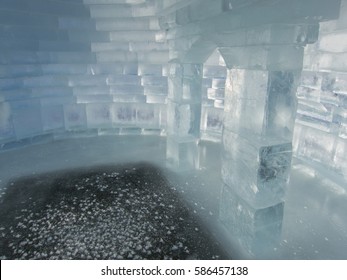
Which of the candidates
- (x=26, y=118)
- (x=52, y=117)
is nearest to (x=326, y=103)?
(x=52, y=117)

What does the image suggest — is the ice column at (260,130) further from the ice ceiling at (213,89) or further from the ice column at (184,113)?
the ice column at (184,113)

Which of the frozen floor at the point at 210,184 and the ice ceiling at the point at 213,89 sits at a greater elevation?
the ice ceiling at the point at 213,89

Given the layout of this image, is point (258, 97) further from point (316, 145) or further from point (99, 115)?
point (99, 115)

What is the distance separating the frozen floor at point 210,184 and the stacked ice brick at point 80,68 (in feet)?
4.25

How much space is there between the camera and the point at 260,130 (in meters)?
5.17

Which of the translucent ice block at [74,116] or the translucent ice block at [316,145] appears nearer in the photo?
the translucent ice block at [316,145]

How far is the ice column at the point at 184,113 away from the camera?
29.5ft

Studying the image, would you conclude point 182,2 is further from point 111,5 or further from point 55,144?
point 55,144

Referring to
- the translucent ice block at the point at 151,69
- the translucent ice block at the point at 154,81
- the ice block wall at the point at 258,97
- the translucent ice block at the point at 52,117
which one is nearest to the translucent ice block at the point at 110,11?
the translucent ice block at the point at 151,69

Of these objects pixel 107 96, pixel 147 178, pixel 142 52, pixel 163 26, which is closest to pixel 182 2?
pixel 163 26

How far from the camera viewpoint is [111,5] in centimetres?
1228

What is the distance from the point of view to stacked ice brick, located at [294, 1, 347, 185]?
8430mm

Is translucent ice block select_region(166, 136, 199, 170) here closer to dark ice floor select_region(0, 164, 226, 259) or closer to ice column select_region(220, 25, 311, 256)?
dark ice floor select_region(0, 164, 226, 259)

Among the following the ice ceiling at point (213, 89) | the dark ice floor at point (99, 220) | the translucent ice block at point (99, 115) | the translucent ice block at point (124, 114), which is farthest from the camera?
the translucent ice block at point (124, 114)
